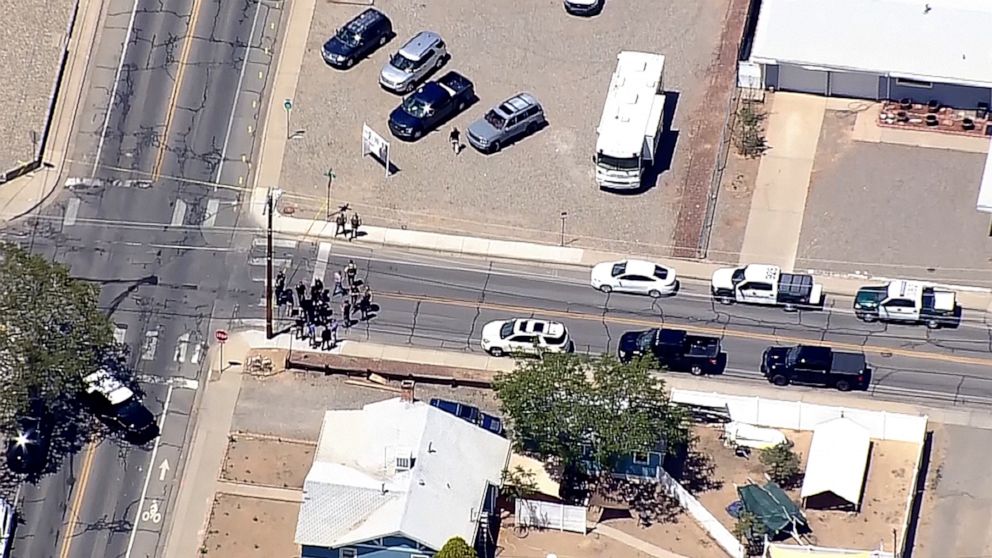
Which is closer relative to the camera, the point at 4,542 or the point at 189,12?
the point at 4,542

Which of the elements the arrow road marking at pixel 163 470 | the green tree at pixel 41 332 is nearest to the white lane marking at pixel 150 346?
the green tree at pixel 41 332

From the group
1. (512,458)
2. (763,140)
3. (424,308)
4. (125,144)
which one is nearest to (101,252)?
(125,144)

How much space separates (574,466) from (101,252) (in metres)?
24.8

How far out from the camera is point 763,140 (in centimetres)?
11081

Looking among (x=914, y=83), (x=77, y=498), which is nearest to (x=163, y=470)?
(x=77, y=498)

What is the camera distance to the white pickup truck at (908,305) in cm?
10206

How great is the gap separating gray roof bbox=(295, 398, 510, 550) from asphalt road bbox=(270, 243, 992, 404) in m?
7.96

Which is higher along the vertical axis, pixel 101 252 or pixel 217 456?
pixel 101 252

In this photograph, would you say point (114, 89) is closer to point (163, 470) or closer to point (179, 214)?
point (179, 214)

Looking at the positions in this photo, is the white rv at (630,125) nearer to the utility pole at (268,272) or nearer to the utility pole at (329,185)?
the utility pole at (329,185)

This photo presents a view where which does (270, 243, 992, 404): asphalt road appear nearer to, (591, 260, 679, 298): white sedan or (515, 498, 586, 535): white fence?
(591, 260, 679, 298): white sedan

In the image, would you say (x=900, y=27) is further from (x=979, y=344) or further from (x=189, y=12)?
(x=189, y=12)

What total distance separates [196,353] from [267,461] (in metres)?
7.03

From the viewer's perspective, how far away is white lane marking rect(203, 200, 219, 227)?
10812 cm
